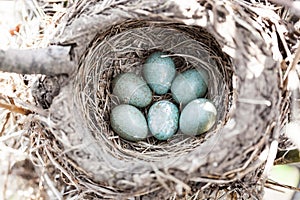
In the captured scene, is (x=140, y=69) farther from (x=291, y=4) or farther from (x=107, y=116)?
(x=291, y=4)

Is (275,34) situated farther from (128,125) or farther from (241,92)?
(128,125)

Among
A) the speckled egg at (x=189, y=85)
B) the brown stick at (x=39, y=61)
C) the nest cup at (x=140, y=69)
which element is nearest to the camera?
the brown stick at (x=39, y=61)

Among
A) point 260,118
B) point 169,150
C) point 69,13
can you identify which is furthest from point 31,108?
point 260,118

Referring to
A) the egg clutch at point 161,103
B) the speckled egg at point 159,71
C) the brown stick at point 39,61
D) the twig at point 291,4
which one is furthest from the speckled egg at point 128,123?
the twig at point 291,4

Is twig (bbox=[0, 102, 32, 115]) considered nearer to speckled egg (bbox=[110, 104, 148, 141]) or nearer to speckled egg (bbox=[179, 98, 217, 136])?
speckled egg (bbox=[110, 104, 148, 141])

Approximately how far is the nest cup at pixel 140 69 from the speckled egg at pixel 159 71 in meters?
0.03

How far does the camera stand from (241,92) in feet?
4.95

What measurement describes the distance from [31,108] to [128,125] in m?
0.28

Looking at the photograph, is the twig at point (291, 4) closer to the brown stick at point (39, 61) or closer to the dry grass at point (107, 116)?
the dry grass at point (107, 116)

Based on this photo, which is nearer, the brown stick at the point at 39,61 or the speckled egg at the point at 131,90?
the brown stick at the point at 39,61

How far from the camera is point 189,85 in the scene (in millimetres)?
1763

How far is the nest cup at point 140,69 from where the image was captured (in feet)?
5.46

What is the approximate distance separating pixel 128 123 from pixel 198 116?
0.18 metres

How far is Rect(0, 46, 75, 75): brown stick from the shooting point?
1438 millimetres
